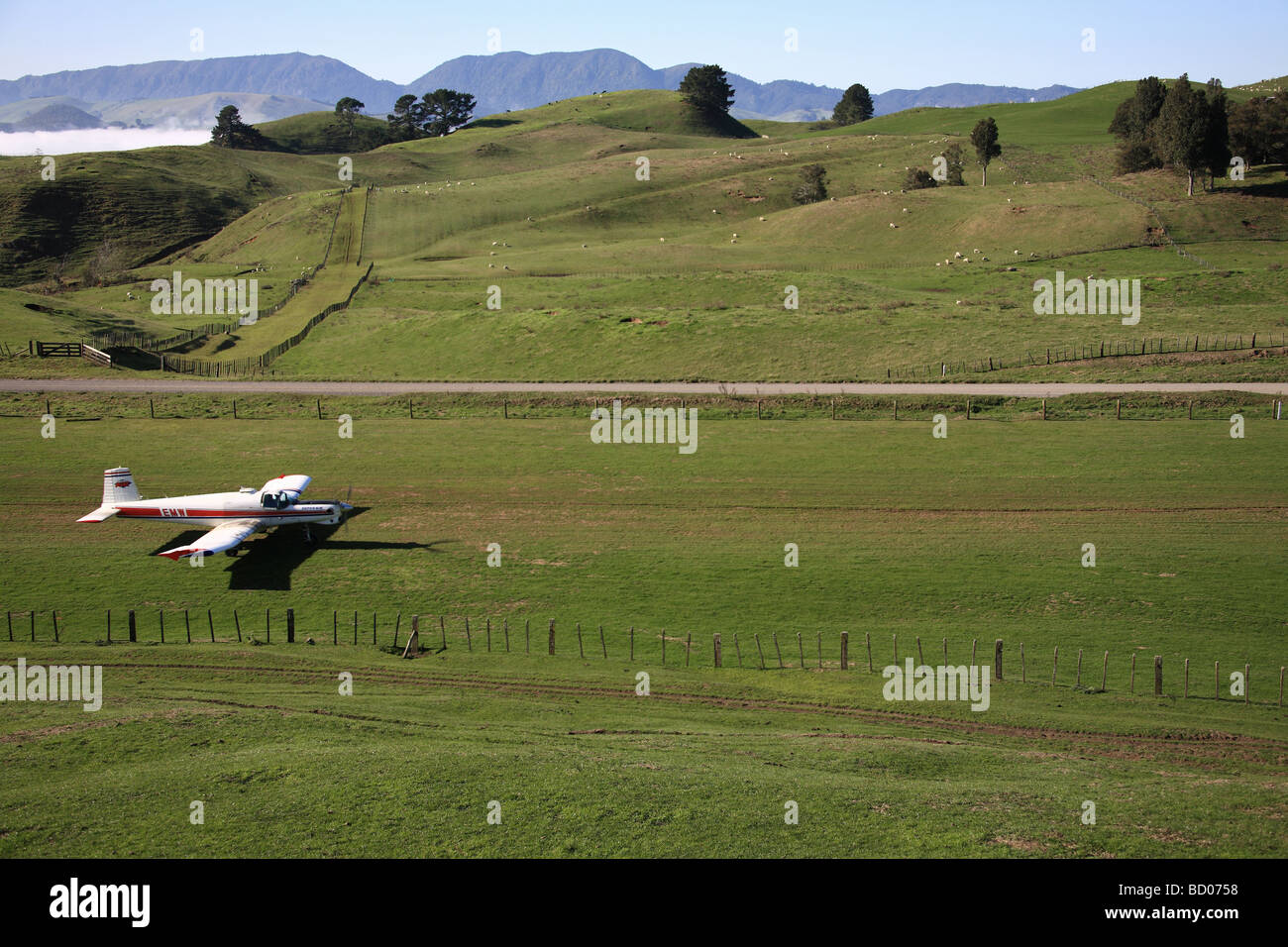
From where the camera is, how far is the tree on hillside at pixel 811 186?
154 metres

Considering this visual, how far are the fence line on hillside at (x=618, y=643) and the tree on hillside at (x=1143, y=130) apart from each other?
420 feet

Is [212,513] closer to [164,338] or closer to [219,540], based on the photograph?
[219,540]

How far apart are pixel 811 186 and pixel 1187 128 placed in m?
52.7

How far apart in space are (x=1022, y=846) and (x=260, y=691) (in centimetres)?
2332

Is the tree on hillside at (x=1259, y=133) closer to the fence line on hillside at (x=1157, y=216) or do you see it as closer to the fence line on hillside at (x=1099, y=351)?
the fence line on hillside at (x=1157, y=216)

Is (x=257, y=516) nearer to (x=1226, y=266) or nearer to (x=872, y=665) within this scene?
(x=872, y=665)

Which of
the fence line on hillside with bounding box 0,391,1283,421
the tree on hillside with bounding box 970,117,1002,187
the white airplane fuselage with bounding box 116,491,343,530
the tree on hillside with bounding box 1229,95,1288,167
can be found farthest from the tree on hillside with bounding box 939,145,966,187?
the white airplane fuselage with bounding box 116,491,343,530

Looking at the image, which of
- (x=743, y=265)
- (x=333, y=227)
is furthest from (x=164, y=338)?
(x=743, y=265)

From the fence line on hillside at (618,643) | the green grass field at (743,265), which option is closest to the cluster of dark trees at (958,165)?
the green grass field at (743,265)

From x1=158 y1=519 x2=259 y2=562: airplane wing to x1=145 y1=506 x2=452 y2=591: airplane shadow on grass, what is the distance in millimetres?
1271

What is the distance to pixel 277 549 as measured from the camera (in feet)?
155

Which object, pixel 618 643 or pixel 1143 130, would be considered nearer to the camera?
pixel 618 643

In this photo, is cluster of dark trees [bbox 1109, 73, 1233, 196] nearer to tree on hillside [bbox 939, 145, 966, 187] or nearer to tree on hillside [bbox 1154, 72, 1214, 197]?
tree on hillside [bbox 1154, 72, 1214, 197]
